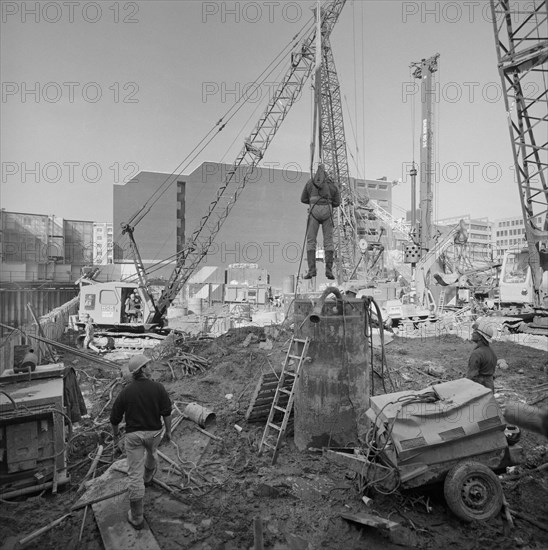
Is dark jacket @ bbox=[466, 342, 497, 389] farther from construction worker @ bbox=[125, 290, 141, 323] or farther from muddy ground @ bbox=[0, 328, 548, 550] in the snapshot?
construction worker @ bbox=[125, 290, 141, 323]

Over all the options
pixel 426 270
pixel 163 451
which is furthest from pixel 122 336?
pixel 426 270

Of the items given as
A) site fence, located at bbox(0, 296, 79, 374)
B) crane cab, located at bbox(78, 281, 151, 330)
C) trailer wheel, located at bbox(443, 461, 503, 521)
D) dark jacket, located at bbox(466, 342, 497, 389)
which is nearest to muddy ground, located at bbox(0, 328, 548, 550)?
trailer wheel, located at bbox(443, 461, 503, 521)

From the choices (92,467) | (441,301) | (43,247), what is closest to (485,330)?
(92,467)

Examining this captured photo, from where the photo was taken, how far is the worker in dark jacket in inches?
300

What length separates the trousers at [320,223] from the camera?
7746 millimetres

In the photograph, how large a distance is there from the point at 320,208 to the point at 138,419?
503 centimetres

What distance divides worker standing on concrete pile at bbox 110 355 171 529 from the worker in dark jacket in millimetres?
Answer: 4031

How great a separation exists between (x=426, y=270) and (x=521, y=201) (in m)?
8.96

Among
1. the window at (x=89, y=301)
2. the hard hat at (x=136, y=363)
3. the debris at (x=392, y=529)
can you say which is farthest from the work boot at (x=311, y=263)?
the window at (x=89, y=301)

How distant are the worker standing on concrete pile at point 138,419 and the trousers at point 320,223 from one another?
4.26 metres

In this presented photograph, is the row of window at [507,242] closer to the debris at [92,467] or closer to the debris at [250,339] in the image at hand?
the debris at [250,339]

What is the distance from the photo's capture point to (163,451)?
6.43 metres

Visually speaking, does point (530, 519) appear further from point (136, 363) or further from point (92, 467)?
point (92, 467)

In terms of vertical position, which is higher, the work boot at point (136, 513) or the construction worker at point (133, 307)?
the construction worker at point (133, 307)
